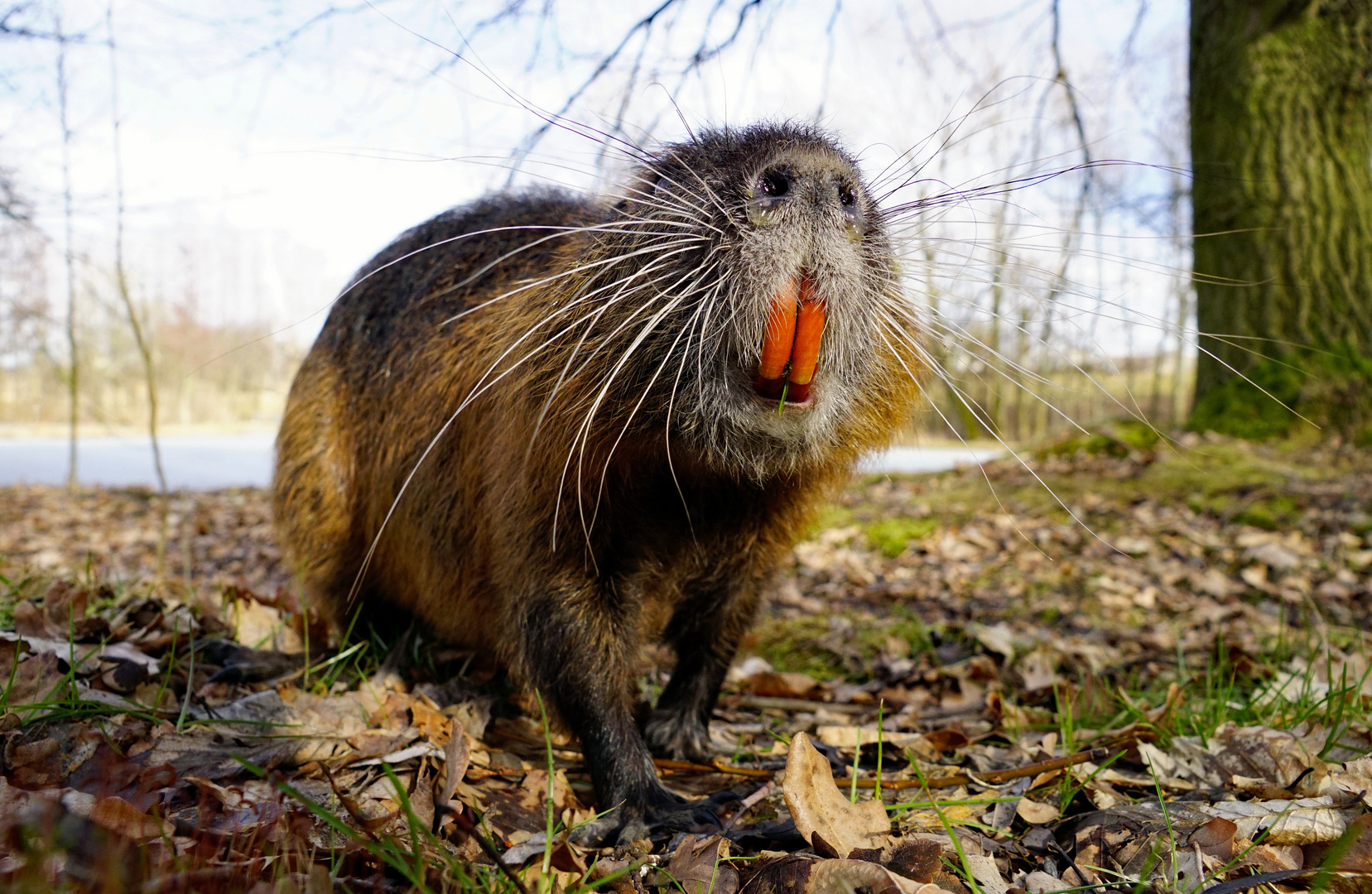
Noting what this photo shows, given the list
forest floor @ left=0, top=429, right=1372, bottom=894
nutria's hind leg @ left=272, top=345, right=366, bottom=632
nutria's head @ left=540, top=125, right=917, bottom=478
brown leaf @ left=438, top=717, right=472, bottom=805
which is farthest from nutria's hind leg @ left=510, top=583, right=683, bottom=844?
nutria's hind leg @ left=272, top=345, right=366, bottom=632

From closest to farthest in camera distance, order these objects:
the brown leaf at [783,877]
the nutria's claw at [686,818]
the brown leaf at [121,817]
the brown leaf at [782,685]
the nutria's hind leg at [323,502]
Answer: the brown leaf at [121,817] < the brown leaf at [783,877] < the nutria's claw at [686,818] < the nutria's hind leg at [323,502] < the brown leaf at [782,685]

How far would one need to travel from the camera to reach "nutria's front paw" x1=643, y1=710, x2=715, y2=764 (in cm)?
246

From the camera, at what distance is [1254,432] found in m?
6.84

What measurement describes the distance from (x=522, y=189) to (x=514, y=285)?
3.62 feet

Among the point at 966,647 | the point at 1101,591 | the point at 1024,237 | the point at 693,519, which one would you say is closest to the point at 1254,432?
the point at 1101,591

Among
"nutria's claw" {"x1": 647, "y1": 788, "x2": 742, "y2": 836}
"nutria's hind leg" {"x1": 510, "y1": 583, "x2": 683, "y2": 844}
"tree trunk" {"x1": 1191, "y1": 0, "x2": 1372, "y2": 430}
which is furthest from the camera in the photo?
"tree trunk" {"x1": 1191, "y1": 0, "x2": 1372, "y2": 430}

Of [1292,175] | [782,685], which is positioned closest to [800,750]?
[782,685]

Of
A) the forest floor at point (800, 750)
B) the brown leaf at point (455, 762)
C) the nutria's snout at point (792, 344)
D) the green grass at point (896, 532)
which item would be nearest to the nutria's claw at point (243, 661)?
the forest floor at point (800, 750)

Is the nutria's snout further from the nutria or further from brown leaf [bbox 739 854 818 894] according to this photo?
brown leaf [bbox 739 854 818 894]

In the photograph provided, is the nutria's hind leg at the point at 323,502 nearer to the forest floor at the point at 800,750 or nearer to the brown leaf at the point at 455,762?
the forest floor at the point at 800,750

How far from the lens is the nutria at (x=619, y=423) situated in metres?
1.67

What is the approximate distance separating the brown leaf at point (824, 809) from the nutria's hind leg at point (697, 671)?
2.50ft

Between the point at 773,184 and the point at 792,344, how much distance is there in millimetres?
308

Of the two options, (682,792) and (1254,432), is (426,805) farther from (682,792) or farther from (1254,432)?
(1254,432)
